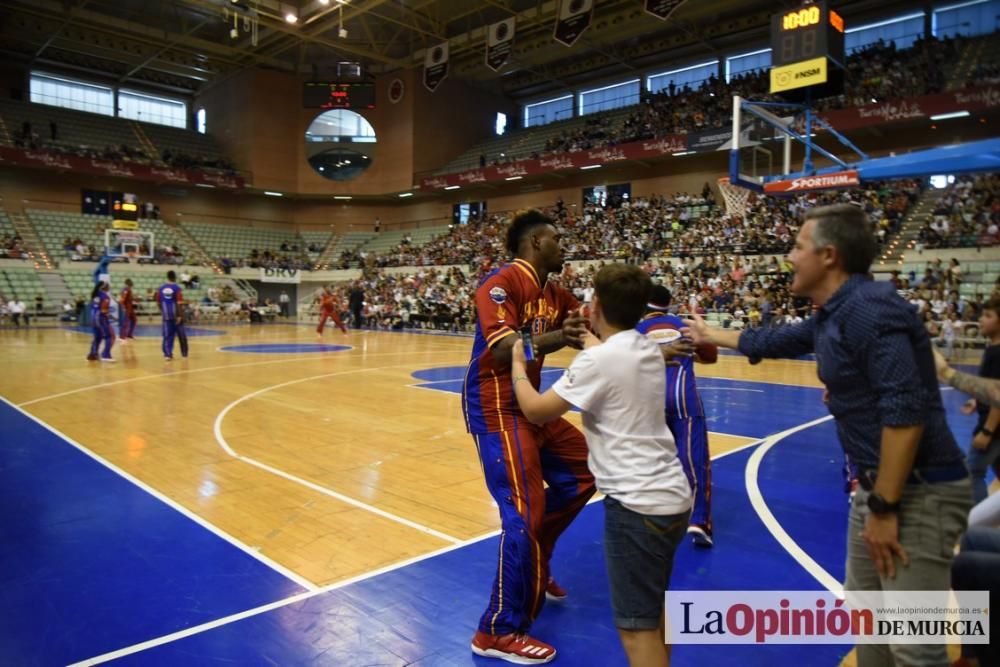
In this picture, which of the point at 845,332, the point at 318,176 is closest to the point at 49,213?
the point at 318,176

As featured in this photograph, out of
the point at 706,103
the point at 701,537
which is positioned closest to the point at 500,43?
the point at 706,103

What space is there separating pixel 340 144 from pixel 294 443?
38307 mm

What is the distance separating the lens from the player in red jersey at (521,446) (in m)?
2.97

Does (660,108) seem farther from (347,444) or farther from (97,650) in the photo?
(97,650)

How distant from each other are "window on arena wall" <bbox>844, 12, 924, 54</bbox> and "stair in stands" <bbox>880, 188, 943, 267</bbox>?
309 inches

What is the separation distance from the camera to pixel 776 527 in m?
4.61

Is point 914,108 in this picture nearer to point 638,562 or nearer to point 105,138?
point 638,562

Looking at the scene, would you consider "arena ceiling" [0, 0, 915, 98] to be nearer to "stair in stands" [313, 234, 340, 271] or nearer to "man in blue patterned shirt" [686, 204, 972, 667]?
"stair in stands" [313, 234, 340, 271]

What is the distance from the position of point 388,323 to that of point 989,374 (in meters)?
27.4

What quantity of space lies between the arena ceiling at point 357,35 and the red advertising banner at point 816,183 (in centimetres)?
1764

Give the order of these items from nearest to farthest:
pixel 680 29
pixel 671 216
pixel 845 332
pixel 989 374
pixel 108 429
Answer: pixel 845 332 < pixel 989 374 < pixel 108 429 < pixel 671 216 < pixel 680 29

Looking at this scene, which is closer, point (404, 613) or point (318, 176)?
point (404, 613)

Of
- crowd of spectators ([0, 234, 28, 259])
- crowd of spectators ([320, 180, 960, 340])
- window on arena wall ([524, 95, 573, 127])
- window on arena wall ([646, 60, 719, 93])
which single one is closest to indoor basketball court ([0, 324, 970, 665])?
crowd of spectators ([320, 180, 960, 340])

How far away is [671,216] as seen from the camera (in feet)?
94.9
